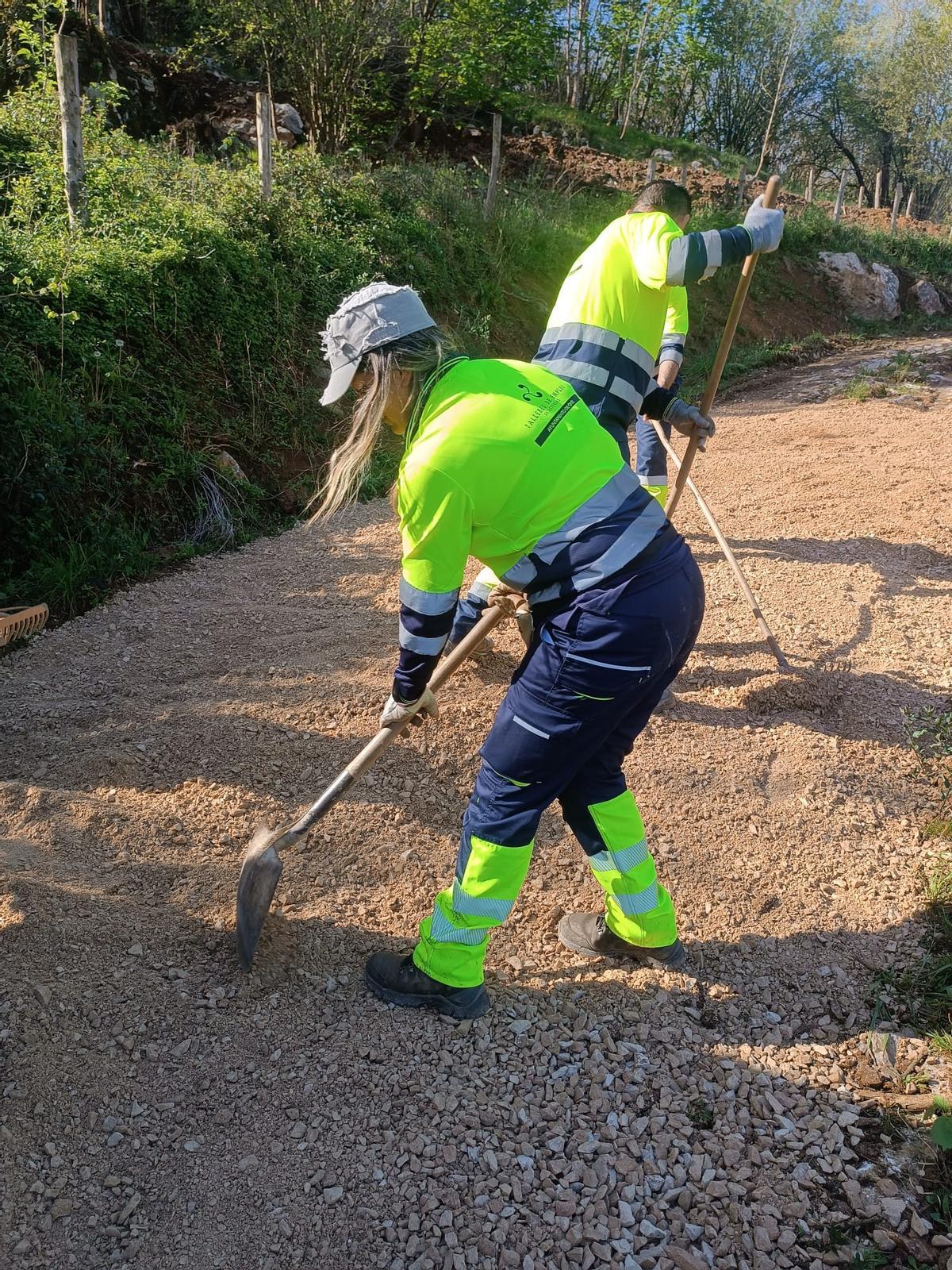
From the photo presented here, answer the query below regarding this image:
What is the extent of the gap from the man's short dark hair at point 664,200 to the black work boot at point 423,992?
2.96 metres

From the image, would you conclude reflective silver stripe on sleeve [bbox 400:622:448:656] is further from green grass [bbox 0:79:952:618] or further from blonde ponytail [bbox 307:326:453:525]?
green grass [bbox 0:79:952:618]

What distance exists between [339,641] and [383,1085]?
2.43m

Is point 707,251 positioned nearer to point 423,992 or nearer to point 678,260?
point 678,260

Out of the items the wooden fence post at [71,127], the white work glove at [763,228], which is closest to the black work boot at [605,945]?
the white work glove at [763,228]

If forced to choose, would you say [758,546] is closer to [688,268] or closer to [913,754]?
[913,754]

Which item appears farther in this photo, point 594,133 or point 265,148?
point 594,133

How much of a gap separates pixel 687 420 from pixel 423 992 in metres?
2.65

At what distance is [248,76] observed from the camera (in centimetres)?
1223

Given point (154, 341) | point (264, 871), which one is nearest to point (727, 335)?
point (264, 871)

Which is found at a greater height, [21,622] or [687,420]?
[687,420]

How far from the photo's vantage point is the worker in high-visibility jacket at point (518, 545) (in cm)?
201

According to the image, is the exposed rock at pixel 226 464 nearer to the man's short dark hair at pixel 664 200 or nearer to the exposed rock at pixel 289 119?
the man's short dark hair at pixel 664 200

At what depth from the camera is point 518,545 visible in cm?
210

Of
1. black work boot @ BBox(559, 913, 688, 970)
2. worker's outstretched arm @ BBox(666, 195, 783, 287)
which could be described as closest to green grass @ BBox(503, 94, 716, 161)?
worker's outstretched arm @ BBox(666, 195, 783, 287)
